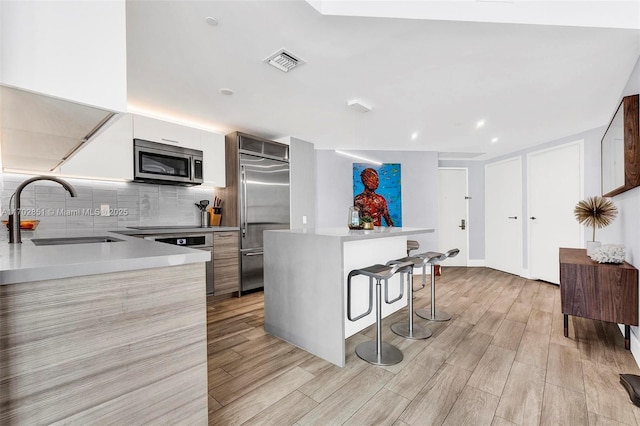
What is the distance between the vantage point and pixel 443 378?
185cm

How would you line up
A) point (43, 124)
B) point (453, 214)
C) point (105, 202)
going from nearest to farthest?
point (43, 124) → point (105, 202) → point (453, 214)

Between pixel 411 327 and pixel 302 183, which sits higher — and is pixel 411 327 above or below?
below

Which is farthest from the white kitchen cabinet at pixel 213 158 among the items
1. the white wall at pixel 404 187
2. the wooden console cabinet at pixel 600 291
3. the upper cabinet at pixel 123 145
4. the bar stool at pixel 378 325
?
the wooden console cabinet at pixel 600 291

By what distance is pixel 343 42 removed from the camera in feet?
6.36

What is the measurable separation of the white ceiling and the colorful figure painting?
133cm

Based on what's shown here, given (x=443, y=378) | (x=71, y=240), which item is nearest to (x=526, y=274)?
(x=443, y=378)

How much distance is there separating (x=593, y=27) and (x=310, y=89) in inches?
81.4

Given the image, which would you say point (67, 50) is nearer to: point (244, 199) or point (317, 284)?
point (317, 284)

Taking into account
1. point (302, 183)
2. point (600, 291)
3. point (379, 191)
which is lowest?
Result: point (600, 291)

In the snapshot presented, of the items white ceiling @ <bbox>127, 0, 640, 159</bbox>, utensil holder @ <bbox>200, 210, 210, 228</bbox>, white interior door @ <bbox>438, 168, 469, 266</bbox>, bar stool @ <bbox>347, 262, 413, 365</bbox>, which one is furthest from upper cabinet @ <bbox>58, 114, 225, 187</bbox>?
white interior door @ <bbox>438, 168, 469, 266</bbox>

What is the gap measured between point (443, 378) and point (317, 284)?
1.05 metres

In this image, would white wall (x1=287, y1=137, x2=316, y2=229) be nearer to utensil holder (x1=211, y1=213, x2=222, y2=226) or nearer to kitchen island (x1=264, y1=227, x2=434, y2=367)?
utensil holder (x1=211, y1=213, x2=222, y2=226)

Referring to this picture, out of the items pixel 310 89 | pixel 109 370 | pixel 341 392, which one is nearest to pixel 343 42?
pixel 310 89

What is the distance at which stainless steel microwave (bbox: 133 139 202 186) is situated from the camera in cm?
313
